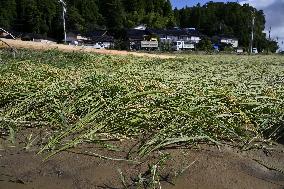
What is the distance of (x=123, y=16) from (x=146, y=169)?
111037 mm

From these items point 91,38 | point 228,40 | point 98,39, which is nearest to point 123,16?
point 228,40

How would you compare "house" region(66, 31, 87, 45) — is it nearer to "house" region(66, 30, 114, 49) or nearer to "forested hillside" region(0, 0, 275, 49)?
"house" region(66, 30, 114, 49)

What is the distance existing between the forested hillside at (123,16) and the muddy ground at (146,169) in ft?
275

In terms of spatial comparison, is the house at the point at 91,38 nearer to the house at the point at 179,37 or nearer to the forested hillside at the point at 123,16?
the forested hillside at the point at 123,16

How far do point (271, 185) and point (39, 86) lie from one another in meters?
2.47

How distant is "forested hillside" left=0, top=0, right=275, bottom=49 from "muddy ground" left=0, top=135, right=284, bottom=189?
83.8 metres

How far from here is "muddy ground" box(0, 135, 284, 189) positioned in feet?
7.78

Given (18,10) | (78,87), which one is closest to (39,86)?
(78,87)

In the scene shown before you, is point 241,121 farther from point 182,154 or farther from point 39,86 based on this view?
point 39,86

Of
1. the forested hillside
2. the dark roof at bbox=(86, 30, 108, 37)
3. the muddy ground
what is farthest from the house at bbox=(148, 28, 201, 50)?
the muddy ground

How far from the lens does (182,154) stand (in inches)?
106

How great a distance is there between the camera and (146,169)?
2.48 m

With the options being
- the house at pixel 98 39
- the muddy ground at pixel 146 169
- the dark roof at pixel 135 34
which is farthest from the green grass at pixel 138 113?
the dark roof at pixel 135 34

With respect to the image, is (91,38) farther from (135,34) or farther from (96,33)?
(135,34)
